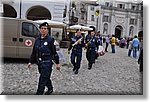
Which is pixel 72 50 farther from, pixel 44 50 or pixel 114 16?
pixel 114 16

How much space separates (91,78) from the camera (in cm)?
281

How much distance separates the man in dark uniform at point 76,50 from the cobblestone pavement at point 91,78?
0.05m

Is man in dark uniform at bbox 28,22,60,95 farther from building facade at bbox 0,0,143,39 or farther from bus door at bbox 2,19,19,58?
bus door at bbox 2,19,19,58

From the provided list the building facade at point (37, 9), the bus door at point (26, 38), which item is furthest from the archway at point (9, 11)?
the bus door at point (26, 38)

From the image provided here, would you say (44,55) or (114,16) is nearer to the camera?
(44,55)

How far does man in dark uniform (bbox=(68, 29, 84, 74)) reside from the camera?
2.76m

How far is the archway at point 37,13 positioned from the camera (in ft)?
8.78

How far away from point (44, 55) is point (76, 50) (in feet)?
1.33

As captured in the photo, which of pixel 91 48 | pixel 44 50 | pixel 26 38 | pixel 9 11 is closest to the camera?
pixel 44 50

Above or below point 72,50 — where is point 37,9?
above

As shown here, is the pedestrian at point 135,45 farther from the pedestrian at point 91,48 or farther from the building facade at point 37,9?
the building facade at point 37,9

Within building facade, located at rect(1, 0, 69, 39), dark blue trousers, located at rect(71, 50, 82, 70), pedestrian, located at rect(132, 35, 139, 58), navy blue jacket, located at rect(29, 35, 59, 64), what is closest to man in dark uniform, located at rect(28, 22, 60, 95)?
navy blue jacket, located at rect(29, 35, 59, 64)

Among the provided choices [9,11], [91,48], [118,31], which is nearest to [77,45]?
[91,48]

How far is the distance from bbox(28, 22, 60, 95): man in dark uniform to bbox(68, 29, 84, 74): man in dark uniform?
0.83 feet
